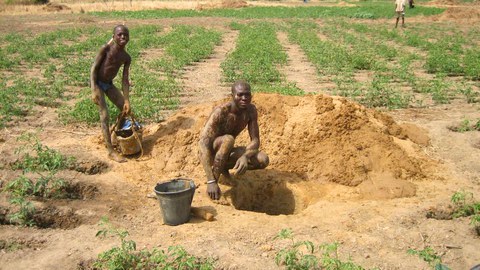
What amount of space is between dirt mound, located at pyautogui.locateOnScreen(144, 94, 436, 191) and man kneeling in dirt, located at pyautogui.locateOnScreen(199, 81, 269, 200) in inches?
37.6

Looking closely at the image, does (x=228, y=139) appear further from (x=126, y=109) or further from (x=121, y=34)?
(x=121, y=34)

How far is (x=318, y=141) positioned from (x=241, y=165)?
5.79 ft

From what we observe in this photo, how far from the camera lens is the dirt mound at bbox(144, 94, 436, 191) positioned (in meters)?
5.88

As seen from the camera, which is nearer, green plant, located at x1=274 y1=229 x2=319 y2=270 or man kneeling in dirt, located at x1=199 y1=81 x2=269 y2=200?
green plant, located at x1=274 y1=229 x2=319 y2=270

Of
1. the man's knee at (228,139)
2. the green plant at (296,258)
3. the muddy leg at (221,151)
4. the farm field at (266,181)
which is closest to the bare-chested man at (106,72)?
the farm field at (266,181)

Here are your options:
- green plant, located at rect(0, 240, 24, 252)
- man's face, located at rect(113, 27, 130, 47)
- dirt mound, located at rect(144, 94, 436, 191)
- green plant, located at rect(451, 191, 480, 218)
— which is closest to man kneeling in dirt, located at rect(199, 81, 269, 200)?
dirt mound, located at rect(144, 94, 436, 191)

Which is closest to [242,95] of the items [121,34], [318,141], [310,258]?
[318,141]

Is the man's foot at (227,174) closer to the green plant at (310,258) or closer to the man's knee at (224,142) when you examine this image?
the man's knee at (224,142)

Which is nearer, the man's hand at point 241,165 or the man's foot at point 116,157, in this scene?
the man's hand at point 241,165

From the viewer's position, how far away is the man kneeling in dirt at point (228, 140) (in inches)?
194

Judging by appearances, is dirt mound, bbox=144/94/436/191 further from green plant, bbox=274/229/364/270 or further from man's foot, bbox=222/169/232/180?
green plant, bbox=274/229/364/270

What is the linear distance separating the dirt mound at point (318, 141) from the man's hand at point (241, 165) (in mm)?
1233

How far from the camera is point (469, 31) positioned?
→ 23.7 m

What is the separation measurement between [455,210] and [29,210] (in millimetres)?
4571
